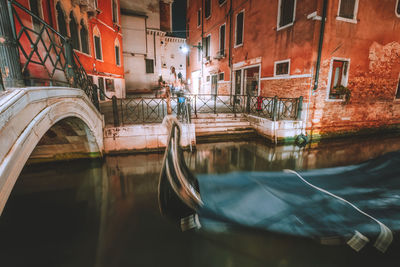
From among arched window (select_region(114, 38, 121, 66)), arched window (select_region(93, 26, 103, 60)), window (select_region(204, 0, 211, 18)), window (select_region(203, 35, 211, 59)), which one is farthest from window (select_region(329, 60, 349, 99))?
arched window (select_region(114, 38, 121, 66))

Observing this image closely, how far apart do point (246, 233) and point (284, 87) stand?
645 centimetres

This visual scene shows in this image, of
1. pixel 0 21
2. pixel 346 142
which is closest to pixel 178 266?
pixel 0 21

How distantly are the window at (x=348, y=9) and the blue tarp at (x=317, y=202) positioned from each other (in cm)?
596

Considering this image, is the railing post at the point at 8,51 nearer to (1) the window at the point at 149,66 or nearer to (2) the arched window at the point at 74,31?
(2) the arched window at the point at 74,31

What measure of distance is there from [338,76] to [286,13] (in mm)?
3116

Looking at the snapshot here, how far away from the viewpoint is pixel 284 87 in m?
7.45

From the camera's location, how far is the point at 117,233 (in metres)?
2.99

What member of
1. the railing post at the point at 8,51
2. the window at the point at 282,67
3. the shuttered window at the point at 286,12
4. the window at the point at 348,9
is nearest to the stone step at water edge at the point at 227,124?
the window at the point at 282,67

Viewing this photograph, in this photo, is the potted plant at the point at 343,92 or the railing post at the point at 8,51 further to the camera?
the potted plant at the point at 343,92

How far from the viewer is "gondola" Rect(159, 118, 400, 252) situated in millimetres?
2014

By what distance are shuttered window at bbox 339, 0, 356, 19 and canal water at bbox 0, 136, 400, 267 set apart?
5.29m

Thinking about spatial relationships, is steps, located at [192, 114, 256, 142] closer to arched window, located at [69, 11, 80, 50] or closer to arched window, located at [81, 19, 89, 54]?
arched window, located at [69, 11, 80, 50]

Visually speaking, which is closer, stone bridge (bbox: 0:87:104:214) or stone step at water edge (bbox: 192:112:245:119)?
stone bridge (bbox: 0:87:104:214)

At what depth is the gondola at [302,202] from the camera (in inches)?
79.3
